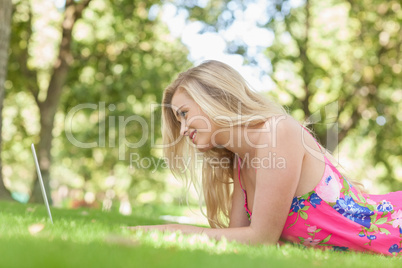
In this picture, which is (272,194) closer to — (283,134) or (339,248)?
(283,134)

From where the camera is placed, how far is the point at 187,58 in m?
14.0

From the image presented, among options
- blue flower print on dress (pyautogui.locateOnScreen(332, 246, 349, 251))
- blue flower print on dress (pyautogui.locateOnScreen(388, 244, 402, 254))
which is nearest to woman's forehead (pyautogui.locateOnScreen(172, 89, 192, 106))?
blue flower print on dress (pyautogui.locateOnScreen(332, 246, 349, 251))

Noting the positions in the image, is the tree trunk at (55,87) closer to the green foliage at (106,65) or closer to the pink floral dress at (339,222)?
the green foliage at (106,65)

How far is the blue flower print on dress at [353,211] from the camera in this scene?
11.8ft

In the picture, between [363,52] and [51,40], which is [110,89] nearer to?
[51,40]

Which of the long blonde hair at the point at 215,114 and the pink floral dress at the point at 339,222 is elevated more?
the long blonde hair at the point at 215,114

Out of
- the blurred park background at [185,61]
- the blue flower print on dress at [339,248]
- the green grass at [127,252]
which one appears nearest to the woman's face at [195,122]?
the green grass at [127,252]

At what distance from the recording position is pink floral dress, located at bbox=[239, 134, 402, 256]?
3.58m

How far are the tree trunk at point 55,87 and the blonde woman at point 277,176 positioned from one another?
26.4 feet

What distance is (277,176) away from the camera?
3.31 m

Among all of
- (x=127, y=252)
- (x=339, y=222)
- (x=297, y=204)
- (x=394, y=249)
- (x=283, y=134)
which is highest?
(x=283, y=134)

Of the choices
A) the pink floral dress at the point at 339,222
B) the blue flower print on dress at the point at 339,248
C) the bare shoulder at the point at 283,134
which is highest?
the bare shoulder at the point at 283,134

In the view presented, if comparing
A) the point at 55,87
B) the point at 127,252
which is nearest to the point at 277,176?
the point at 127,252

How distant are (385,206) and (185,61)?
10.6 m
